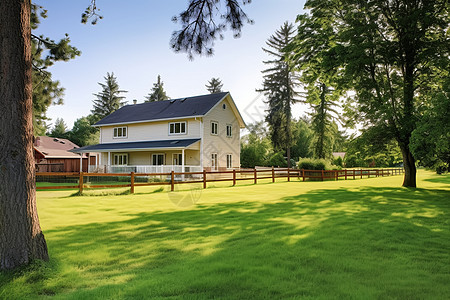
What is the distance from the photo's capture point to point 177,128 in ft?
96.2

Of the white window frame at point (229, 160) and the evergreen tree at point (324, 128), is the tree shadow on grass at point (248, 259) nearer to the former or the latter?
the white window frame at point (229, 160)

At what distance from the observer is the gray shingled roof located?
94.8 ft

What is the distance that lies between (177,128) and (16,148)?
82.4ft

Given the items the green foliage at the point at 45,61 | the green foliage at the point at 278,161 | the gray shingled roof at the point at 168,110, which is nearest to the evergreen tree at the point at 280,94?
the green foliage at the point at 278,161

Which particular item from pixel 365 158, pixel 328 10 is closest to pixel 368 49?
pixel 328 10

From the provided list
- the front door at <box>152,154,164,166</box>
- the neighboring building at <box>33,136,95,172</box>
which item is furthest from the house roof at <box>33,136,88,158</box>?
the front door at <box>152,154,164,166</box>

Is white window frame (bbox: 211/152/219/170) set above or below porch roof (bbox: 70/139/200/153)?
below

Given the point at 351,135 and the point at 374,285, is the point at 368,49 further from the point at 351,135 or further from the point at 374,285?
the point at 374,285

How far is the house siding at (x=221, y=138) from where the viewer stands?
28156 mm

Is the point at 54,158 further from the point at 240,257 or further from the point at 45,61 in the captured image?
the point at 240,257

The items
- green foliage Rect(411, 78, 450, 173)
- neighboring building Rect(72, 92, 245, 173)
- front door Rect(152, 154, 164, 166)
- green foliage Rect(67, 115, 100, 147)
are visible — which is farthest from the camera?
green foliage Rect(67, 115, 100, 147)

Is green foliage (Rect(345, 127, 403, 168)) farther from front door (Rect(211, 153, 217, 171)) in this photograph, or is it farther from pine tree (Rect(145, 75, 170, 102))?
pine tree (Rect(145, 75, 170, 102))

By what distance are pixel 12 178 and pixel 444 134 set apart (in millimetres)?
15417

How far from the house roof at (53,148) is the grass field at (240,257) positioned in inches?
1246
